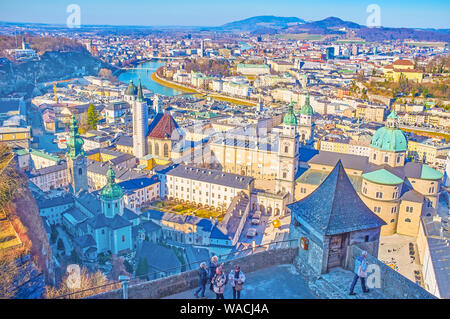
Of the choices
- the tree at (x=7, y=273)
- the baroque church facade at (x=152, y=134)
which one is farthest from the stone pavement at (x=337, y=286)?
the baroque church facade at (x=152, y=134)

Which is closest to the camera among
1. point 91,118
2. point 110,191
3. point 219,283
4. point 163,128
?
point 219,283

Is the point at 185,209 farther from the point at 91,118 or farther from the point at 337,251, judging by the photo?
the point at 91,118

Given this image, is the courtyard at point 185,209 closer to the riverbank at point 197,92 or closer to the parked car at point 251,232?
the parked car at point 251,232

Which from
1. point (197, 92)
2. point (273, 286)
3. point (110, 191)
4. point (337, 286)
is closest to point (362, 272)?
point (337, 286)

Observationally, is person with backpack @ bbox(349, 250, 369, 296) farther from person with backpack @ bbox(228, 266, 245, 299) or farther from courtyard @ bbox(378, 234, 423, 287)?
courtyard @ bbox(378, 234, 423, 287)

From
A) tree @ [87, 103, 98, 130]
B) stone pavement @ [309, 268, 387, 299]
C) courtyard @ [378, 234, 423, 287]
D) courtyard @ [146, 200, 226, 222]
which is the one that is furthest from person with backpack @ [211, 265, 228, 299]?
tree @ [87, 103, 98, 130]
